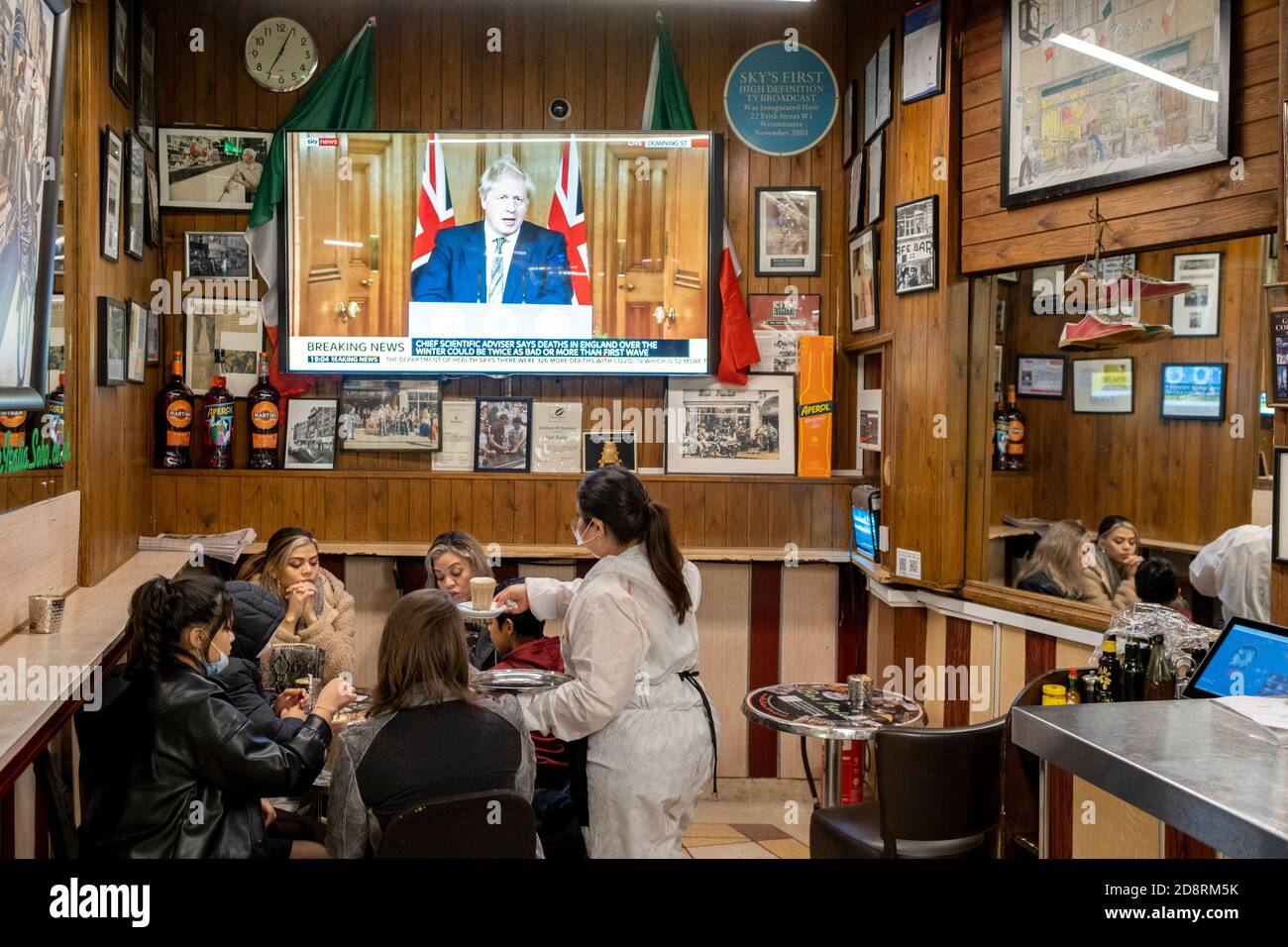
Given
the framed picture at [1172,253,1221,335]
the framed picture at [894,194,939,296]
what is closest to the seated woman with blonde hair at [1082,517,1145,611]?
the framed picture at [1172,253,1221,335]

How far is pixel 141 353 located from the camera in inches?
180

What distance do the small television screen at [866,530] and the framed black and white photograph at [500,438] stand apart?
1555mm

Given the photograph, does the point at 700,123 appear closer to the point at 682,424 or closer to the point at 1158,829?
the point at 682,424

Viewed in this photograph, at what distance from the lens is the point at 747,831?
4.77 m

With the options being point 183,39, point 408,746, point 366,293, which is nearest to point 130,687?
point 408,746

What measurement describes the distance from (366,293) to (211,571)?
1.43m

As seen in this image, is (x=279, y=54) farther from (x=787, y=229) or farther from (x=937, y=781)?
(x=937, y=781)

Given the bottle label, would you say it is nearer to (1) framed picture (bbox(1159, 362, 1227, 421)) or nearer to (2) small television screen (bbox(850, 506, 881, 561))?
(2) small television screen (bbox(850, 506, 881, 561))

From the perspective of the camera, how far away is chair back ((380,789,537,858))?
2.21 meters

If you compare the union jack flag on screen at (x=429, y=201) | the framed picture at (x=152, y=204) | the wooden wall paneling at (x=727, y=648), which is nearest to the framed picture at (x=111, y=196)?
the framed picture at (x=152, y=204)

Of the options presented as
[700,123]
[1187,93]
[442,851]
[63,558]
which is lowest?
[442,851]

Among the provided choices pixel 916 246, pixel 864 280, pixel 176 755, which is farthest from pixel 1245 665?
pixel 864 280

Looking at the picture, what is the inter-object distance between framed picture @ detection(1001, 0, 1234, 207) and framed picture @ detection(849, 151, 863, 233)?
42.2 inches

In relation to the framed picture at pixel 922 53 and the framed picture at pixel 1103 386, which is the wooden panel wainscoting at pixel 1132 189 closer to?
the framed picture at pixel 922 53
